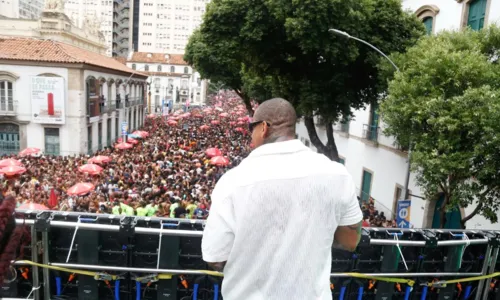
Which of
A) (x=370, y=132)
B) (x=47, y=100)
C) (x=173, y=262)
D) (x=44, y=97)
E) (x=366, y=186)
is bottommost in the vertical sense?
(x=366, y=186)

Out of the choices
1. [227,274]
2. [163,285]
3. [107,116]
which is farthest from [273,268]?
[107,116]

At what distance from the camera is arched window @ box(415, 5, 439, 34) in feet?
48.8

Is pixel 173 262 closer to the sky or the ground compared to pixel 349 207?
closer to the ground

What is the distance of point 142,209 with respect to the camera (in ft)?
32.1

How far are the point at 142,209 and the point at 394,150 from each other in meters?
10.5

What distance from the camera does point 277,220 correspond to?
1.89 meters

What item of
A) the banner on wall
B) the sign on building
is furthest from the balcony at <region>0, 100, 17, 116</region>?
the sign on building

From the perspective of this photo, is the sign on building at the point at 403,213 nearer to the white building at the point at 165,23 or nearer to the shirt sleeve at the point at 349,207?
the shirt sleeve at the point at 349,207

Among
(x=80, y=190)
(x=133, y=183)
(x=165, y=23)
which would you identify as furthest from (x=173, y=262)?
(x=165, y=23)

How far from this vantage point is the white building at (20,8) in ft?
258

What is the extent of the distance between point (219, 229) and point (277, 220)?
279 mm

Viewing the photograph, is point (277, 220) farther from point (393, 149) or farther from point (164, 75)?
point (164, 75)

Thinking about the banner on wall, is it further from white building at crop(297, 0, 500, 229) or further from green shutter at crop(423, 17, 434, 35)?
green shutter at crop(423, 17, 434, 35)

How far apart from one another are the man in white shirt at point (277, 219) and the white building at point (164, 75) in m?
85.9
